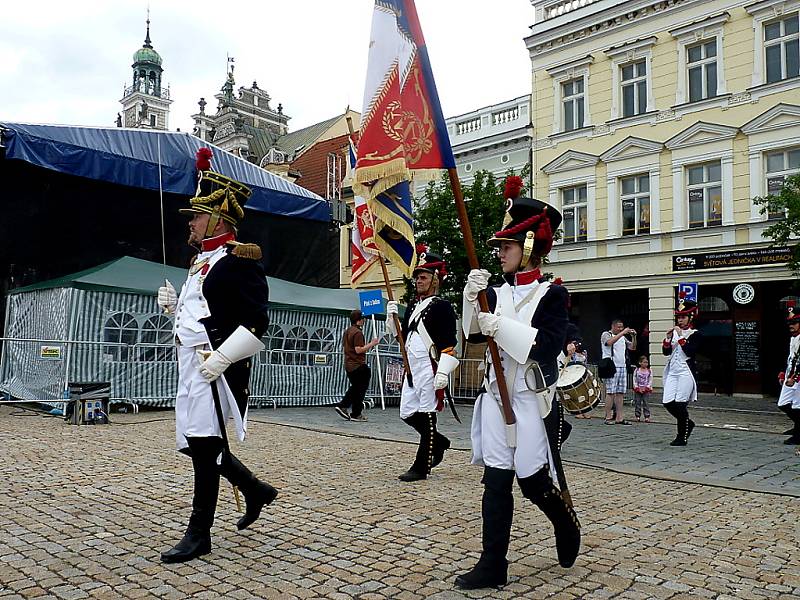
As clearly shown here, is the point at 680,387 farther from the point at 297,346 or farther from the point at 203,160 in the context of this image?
the point at 297,346

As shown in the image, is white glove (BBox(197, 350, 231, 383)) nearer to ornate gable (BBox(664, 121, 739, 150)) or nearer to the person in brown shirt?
the person in brown shirt

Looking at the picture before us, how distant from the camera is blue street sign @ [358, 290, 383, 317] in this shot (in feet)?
49.3

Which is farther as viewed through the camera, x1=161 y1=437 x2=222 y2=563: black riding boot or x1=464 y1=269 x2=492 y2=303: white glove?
x1=161 y1=437 x2=222 y2=563: black riding boot

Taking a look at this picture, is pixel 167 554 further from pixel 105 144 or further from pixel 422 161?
pixel 105 144

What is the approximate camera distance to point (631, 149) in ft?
75.6

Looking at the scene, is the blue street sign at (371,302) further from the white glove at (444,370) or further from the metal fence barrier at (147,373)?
the white glove at (444,370)

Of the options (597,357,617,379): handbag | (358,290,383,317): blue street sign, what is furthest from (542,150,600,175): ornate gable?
(597,357,617,379): handbag

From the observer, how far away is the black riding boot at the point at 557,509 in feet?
12.6

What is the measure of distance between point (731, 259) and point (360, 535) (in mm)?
18595

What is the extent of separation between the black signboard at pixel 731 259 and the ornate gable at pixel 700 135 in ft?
10.5

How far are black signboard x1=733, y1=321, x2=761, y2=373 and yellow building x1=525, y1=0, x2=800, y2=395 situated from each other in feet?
Answer: 0.09

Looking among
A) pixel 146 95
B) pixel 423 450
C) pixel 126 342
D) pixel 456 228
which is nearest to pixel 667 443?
pixel 423 450

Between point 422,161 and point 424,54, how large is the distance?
24.5 inches

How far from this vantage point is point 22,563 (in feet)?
13.5
